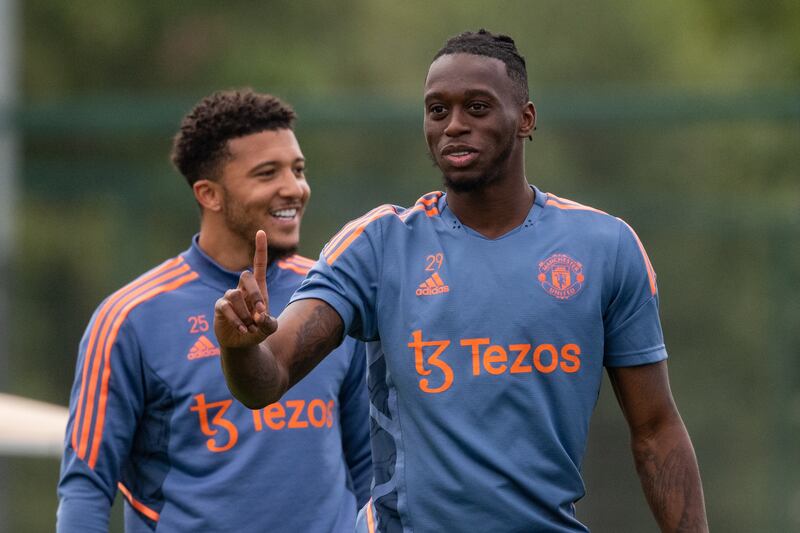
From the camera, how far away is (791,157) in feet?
34.1

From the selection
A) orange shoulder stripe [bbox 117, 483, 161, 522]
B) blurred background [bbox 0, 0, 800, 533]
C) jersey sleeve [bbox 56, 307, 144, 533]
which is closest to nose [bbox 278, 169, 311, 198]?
jersey sleeve [bbox 56, 307, 144, 533]

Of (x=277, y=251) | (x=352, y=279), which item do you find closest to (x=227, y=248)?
(x=277, y=251)

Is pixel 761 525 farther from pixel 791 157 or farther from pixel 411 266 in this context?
pixel 411 266

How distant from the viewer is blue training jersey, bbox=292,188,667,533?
133 inches

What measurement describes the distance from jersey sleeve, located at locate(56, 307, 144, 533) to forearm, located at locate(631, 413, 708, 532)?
64.2 inches

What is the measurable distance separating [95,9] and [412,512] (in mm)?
12956

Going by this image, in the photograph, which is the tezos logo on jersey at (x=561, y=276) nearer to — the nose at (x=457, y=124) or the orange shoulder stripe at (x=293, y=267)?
the nose at (x=457, y=124)

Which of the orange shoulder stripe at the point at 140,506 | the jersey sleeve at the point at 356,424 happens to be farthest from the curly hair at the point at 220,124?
the orange shoulder stripe at the point at 140,506

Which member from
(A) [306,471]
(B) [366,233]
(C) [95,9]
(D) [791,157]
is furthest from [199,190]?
(C) [95,9]

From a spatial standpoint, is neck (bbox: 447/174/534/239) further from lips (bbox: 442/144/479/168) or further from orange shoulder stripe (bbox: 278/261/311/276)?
orange shoulder stripe (bbox: 278/261/311/276)

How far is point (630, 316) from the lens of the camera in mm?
3525

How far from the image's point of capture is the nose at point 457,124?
3477mm

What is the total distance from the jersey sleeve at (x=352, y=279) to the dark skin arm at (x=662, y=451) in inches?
24.4

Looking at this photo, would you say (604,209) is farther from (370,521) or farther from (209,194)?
(370,521)
